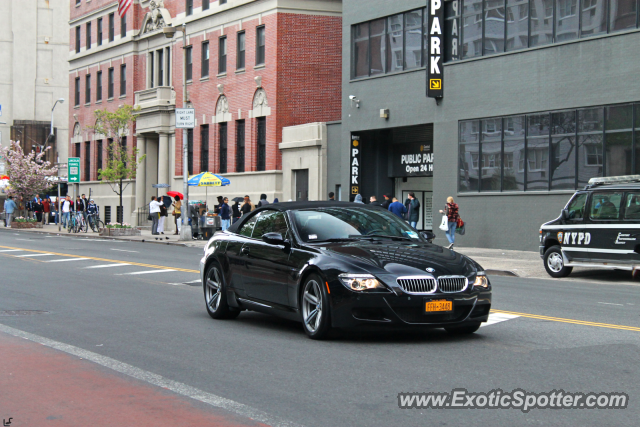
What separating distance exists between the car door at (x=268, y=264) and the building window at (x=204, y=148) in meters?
35.5

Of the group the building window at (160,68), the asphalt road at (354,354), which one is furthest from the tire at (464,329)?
the building window at (160,68)

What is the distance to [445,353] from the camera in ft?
27.2

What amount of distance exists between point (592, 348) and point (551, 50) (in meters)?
19.0

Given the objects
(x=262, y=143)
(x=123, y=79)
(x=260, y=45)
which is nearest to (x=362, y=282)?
(x=262, y=143)

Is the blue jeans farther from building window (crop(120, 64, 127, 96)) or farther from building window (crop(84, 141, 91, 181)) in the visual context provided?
building window (crop(84, 141, 91, 181))

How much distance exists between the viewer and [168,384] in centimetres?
707

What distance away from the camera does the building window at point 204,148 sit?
45625mm

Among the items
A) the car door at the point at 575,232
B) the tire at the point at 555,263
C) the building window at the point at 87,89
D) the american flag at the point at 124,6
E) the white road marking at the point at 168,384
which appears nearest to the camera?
the white road marking at the point at 168,384

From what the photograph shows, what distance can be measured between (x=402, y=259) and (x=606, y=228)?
413 inches

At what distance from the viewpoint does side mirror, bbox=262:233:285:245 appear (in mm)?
9602

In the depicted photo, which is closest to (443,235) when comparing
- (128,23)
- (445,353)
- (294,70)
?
(294,70)

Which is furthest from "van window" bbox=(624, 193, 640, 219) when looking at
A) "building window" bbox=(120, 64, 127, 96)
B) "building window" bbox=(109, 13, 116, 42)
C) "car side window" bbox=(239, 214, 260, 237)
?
"building window" bbox=(109, 13, 116, 42)

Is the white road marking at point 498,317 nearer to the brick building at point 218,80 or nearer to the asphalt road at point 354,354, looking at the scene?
the asphalt road at point 354,354

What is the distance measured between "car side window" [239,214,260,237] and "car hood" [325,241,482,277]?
175 cm
